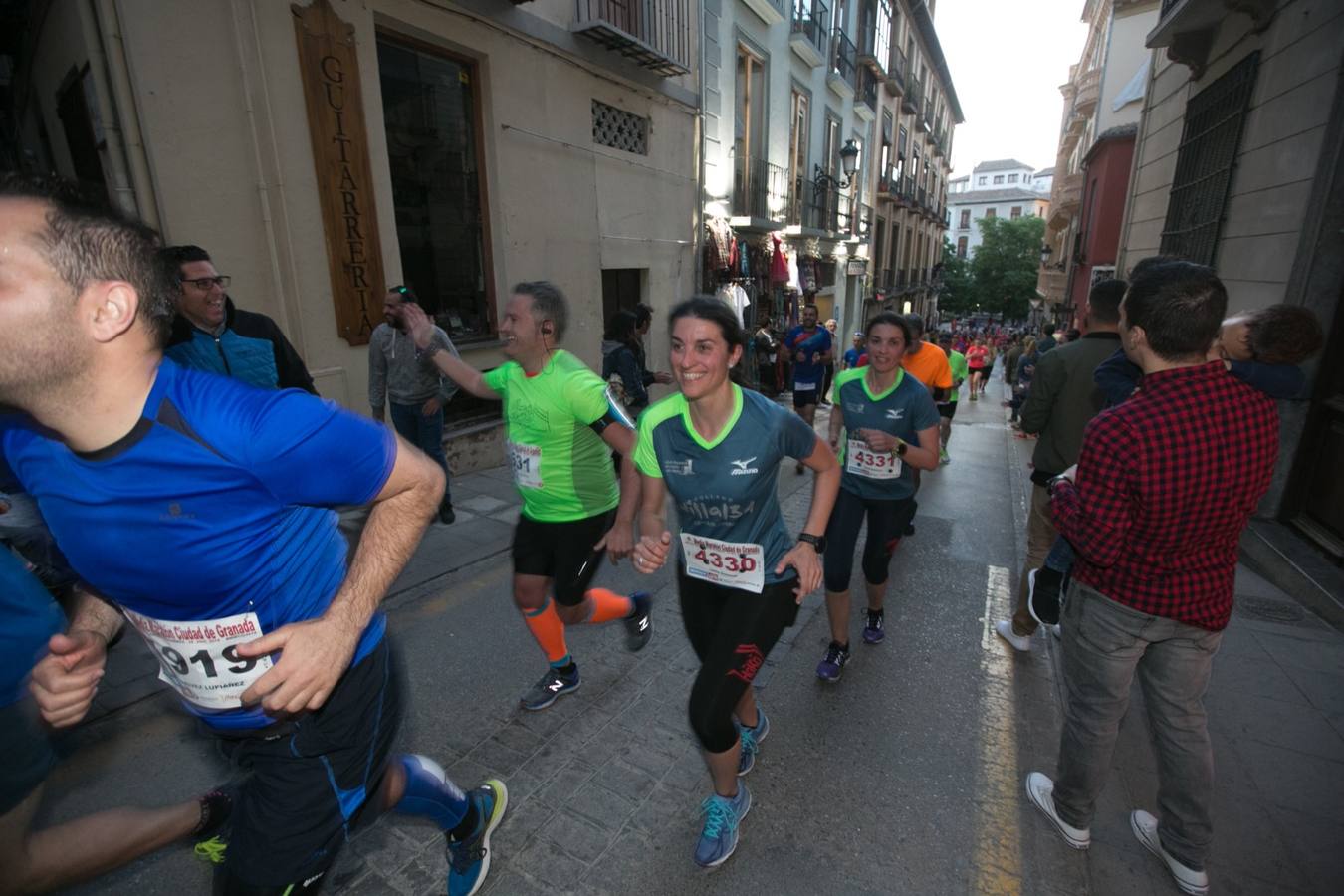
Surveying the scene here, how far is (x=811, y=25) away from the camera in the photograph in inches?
606

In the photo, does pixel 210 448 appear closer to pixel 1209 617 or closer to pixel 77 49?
pixel 1209 617

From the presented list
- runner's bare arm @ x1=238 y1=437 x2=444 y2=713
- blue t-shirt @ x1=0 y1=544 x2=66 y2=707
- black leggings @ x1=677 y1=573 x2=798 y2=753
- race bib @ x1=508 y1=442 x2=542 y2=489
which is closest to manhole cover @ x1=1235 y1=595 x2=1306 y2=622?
black leggings @ x1=677 y1=573 x2=798 y2=753

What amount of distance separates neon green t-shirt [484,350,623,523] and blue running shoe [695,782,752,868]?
137 centimetres

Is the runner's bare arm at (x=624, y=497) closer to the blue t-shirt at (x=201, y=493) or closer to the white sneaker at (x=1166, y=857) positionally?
the blue t-shirt at (x=201, y=493)

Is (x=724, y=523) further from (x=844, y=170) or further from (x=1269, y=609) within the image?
(x=844, y=170)

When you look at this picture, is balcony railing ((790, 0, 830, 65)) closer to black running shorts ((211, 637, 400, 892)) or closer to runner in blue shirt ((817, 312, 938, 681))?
runner in blue shirt ((817, 312, 938, 681))

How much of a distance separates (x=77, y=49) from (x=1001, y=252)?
5537 centimetres

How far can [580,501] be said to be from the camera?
3.01 metres

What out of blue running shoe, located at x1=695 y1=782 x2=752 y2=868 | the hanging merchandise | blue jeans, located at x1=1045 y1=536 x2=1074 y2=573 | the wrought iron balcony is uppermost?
the wrought iron balcony

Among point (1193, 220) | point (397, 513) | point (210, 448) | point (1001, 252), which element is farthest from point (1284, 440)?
point (1001, 252)

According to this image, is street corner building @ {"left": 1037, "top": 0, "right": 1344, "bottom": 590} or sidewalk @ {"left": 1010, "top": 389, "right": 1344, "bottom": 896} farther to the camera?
street corner building @ {"left": 1037, "top": 0, "right": 1344, "bottom": 590}

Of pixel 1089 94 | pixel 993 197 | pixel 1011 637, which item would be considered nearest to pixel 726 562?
pixel 1011 637

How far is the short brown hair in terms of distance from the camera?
244 cm

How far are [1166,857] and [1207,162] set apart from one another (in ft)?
26.8
